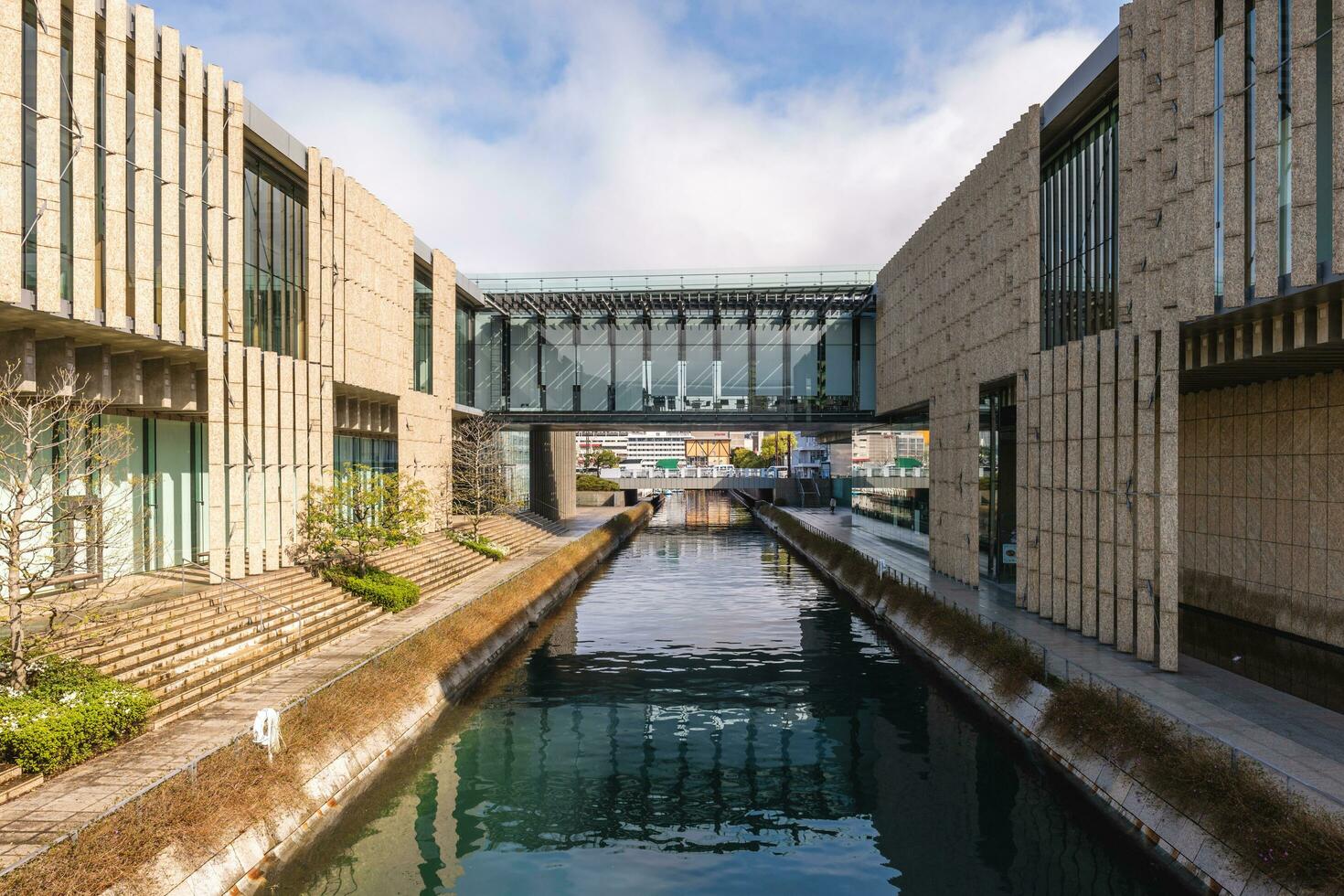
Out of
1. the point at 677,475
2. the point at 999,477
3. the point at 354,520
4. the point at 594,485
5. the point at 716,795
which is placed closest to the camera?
the point at 716,795

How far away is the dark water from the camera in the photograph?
47.0ft

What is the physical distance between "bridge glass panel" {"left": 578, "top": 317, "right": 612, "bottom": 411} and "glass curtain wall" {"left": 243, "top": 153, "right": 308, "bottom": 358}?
89.7 feet

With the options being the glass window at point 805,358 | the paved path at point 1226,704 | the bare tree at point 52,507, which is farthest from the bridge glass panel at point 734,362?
the bare tree at point 52,507

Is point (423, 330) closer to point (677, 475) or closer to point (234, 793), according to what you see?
point (234, 793)

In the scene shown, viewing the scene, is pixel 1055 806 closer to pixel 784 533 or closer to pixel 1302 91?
pixel 1302 91

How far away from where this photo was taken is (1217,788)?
13.8 metres

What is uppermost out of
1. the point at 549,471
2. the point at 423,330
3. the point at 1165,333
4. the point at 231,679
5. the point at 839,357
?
the point at 423,330

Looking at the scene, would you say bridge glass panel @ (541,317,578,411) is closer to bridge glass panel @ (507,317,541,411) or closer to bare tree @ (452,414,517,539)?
bridge glass panel @ (507,317,541,411)

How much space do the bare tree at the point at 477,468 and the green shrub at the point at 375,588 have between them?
1982cm

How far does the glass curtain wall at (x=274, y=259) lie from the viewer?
102ft

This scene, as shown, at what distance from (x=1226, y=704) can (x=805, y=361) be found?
4383 cm

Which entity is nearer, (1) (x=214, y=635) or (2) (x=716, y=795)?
(2) (x=716, y=795)

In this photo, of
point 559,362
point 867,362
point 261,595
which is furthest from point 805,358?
point 261,595

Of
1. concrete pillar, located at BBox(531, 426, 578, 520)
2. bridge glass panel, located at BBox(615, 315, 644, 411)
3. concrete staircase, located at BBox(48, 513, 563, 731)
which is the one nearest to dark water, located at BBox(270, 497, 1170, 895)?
concrete staircase, located at BBox(48, 513, 563, 731)
